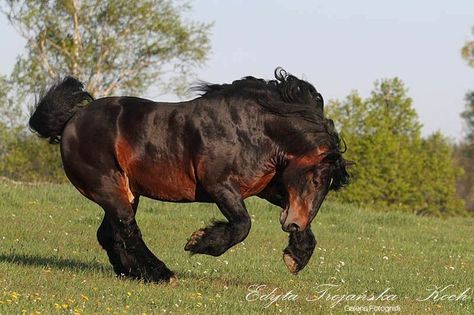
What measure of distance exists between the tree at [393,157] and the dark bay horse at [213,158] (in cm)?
3190

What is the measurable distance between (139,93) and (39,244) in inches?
1451

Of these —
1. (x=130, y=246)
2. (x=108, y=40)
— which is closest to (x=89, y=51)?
(x=108, y=40)

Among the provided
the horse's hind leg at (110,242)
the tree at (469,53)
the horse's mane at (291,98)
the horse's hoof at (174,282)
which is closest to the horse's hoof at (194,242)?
the horse's hoof at (174,282)

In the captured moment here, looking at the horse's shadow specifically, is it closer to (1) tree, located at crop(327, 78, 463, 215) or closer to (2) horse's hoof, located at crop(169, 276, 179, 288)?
(2) horse's hoof, located at crop(169, 276, 179, 288)

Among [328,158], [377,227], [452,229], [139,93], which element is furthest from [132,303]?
[139,93]

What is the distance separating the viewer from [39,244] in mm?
12523

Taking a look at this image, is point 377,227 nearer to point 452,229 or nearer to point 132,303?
point 452,229

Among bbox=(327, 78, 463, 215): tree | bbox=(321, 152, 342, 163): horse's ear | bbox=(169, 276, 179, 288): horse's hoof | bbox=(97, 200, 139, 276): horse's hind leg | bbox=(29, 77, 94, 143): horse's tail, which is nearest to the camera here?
bbox=(321, 152, 342, 163): horse's ear

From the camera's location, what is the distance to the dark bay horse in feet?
29.1

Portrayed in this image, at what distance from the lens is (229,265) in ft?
36.9

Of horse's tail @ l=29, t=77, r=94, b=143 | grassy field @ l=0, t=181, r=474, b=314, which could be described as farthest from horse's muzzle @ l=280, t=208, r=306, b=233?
horse's tail @ l=29, t=77, r=94, b=143

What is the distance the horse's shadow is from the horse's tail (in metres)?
1.41

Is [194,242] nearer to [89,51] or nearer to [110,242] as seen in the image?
[110,242]

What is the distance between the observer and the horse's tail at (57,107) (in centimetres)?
992
